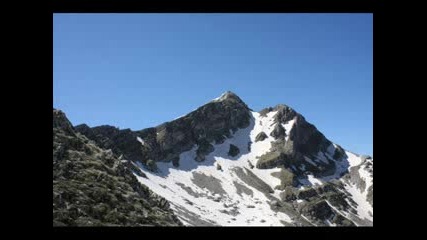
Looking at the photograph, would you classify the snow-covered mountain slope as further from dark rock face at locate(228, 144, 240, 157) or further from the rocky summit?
dark rock face at locate(228, 144, 240, 157)

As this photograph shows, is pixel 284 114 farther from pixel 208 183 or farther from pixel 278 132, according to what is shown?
pixel 208 183

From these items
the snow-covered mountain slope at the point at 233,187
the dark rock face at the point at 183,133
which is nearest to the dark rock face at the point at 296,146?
the snow-covered mountain slope at the point at 233,187

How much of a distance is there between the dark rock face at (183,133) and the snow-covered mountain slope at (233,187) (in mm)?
3672

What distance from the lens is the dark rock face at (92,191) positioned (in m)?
48.7

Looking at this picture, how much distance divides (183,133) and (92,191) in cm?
10377

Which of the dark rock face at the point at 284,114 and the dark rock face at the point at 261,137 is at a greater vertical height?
the dark rock face at the point at 284,114

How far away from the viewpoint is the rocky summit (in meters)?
105

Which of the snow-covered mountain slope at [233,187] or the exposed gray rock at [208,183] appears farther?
the exposed gray rock at [208,183]

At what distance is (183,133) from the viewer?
162500mm

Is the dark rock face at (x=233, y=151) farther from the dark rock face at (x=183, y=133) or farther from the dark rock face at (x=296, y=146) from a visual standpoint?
the dark rock face at (x=296, y=146)

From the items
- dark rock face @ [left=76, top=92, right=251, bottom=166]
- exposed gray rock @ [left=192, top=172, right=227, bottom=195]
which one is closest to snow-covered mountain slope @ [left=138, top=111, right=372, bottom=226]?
exposed gray rock @ [left=192, top=172, right=227, bottom=195]
